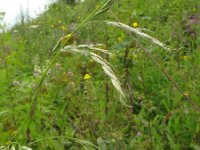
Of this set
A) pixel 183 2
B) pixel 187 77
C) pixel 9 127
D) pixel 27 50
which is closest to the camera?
pixel 9 127

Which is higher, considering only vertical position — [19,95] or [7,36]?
[7,36]

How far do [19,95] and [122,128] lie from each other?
63 centimetres

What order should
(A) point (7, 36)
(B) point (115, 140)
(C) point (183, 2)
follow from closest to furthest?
1. (B) point (115, 140)
2. (A) point (7, 36)
3. (C) point (183, 2)

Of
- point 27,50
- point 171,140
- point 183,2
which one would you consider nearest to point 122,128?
point 171,140

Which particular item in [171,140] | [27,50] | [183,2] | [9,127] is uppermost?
[183,2]

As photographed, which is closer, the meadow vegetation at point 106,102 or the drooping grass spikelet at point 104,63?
the drooping grass spikelet at point 104,63

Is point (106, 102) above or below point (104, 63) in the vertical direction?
below

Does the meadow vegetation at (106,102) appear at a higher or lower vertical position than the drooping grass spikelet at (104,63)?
lower

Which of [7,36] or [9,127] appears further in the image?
[7,36]

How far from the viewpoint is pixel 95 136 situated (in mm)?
2184

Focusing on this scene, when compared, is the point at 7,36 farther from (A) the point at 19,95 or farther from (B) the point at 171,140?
(B) the point at 171,140

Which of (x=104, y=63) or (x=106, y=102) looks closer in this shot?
(x=104, y=63)

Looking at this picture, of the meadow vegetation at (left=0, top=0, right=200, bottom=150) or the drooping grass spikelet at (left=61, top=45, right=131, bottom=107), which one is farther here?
the meadow vegetation at (left=0, top=0, right=200, bottom=150)

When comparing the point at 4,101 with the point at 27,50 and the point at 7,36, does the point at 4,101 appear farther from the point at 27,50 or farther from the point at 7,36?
the point at 27,50
